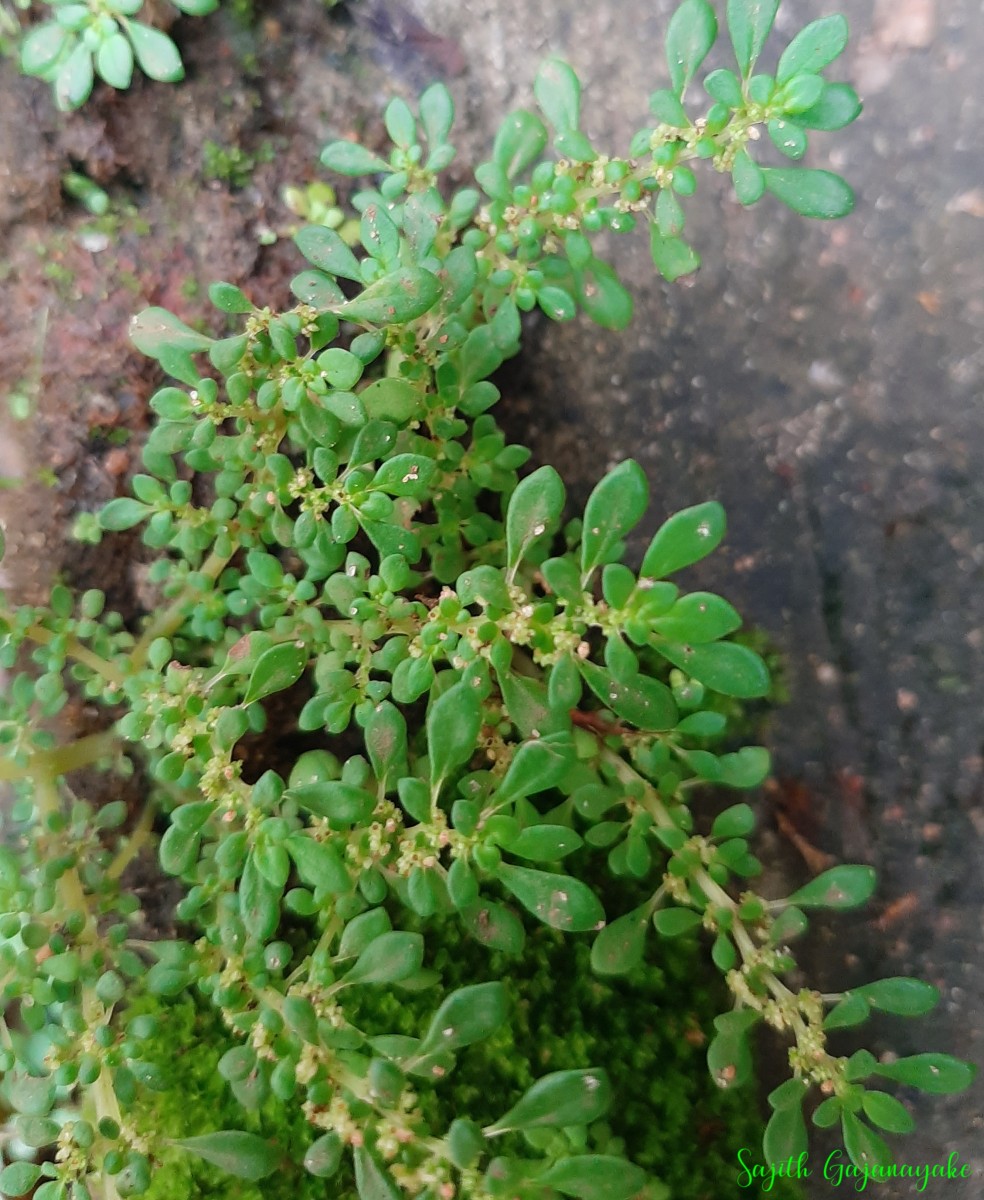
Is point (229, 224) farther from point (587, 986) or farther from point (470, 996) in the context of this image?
point (587, 986)

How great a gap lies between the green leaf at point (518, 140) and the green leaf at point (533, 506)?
0.47 metres

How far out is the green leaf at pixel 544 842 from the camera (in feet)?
3.40

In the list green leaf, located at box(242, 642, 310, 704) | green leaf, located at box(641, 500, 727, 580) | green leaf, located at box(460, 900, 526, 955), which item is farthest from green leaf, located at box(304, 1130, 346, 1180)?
green leaf, located at box(641, 500, 727, 580)

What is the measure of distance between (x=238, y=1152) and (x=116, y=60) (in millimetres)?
1479

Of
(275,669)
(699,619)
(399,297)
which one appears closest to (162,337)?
(399,297)

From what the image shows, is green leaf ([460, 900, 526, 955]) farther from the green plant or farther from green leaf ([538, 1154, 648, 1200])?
the green plant

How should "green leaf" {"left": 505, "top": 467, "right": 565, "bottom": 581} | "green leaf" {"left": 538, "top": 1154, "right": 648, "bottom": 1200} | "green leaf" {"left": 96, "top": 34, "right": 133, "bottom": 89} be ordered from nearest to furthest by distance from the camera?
"green leaf" {"left": 538, "top": 1154, "right": 648, "bottom": 1200} < "green leaf" {"left": 505, "top": 467, "right": 565, "bottom": 581} < "green leaf" {"left": 96, "top": 34, "right": 133, "bottom": 89}

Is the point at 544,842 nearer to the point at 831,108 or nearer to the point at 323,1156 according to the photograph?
the point at 323,1156

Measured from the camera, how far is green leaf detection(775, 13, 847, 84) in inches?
39.3

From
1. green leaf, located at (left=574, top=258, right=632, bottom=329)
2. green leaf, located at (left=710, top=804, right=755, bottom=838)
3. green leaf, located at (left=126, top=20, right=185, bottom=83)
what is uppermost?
green leaf, located at (left=126, top=20, right=185, bottom=83)

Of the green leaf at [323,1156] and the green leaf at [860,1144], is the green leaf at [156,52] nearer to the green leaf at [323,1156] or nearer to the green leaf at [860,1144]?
the green leaf at [323,1156]

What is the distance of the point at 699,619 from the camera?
3.17ft

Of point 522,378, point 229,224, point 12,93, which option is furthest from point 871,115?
point 12,93

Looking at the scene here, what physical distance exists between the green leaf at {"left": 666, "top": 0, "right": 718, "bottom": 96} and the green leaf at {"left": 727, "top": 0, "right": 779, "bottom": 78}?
0.09ft
